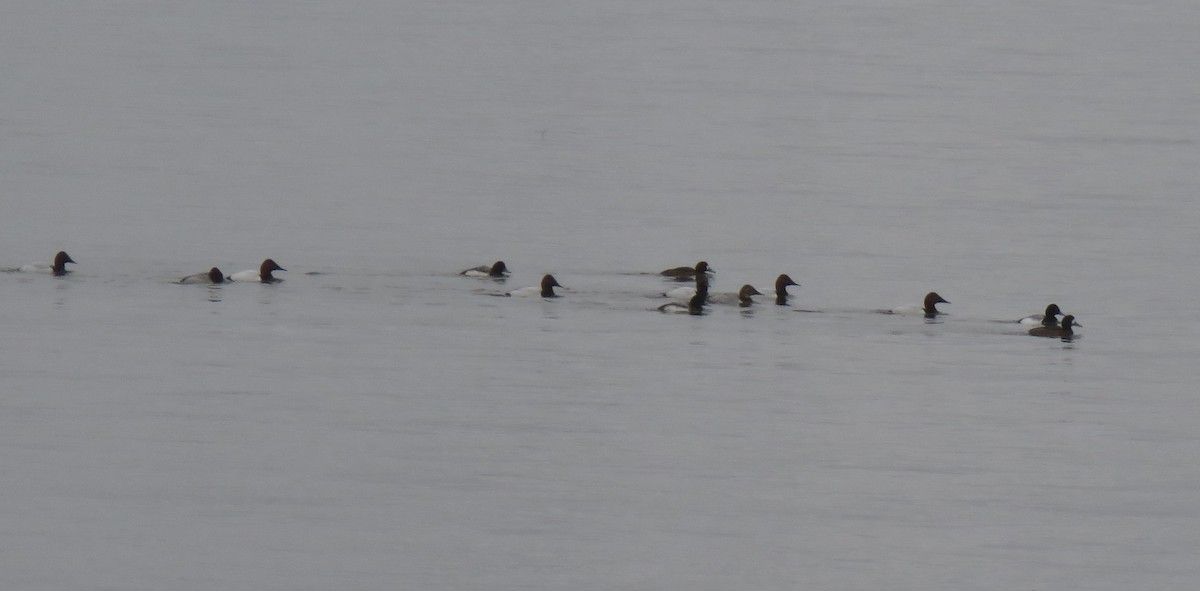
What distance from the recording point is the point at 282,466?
16.6 meters

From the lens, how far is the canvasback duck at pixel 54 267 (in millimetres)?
26766

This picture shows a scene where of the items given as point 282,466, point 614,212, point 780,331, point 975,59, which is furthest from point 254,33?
point 282,466

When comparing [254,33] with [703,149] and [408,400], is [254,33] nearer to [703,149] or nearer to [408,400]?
[703,149]

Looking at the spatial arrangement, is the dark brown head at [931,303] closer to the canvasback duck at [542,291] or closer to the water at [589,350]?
the water at [589,350]

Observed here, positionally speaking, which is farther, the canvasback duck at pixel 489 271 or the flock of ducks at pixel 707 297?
the canvasback duck at pixel 489 271

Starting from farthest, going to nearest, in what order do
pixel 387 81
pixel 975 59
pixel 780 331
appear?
pixel 975 59 < pixel 387 81 < pixel 780 331

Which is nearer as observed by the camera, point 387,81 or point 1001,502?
point 1001,502

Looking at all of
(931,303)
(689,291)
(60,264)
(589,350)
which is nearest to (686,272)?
(689,291)

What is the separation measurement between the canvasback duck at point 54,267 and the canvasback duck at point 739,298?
8659 mm

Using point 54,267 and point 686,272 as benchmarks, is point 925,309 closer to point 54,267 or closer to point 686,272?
point 686,272

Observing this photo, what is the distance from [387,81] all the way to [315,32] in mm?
15762

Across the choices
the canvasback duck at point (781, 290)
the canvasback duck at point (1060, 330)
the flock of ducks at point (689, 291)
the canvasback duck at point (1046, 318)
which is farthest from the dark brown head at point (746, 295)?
the canvasback duck at point (1060, 330)

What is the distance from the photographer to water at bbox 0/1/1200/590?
48.8 ft

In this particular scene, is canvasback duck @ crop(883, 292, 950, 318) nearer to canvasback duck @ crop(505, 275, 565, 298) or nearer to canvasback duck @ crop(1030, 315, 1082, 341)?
canvasback duck @ crop(1030, 315, 1082, 341)
